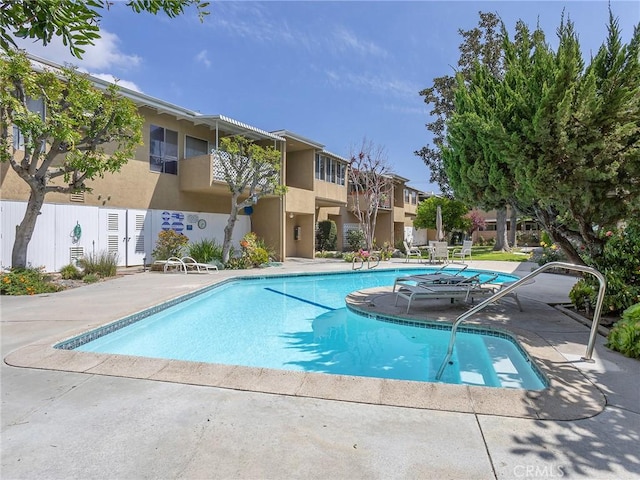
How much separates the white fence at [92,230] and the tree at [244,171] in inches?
98.1

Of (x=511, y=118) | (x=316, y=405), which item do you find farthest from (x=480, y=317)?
(x=316, y=405)

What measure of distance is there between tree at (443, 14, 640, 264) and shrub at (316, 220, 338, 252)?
67.0 ft

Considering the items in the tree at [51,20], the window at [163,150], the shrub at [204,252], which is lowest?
the shrub at [204,252]

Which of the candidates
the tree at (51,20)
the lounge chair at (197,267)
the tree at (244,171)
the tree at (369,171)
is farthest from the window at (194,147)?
the tree at (51,20)

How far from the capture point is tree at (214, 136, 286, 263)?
53.3 feet

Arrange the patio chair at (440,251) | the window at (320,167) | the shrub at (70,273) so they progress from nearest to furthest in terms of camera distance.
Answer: the shrub at (70,273), the patio chair at (440,251), the window at (320,167)

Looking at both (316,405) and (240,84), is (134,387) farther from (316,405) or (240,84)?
→ (240,84)

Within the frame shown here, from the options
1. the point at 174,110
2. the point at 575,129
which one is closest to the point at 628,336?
the point at 575,129

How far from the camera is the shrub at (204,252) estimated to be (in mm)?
16375

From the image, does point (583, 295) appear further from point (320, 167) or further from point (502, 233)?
point (502, 233)

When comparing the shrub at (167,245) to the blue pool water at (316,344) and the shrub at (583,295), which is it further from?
the shrub at (583,295)

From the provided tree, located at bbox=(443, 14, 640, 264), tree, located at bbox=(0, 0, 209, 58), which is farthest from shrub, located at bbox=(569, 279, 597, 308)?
tree, located at bbox=(0, 0, 209, 58)

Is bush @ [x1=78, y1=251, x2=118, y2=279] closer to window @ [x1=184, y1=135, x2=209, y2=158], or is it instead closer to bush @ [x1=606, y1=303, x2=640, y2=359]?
window @ [x1=184, y1=135, x2=209, y2=158]

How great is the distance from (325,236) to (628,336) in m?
22.8
